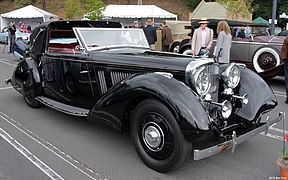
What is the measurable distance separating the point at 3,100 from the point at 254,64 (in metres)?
6.56

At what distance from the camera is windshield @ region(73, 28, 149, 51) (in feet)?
15.3

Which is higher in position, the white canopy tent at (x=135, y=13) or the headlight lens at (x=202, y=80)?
the white canopy tent at (x=135, y=13)

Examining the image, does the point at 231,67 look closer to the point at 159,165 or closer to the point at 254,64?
the point at 159,165

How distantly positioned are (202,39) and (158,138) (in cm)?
575

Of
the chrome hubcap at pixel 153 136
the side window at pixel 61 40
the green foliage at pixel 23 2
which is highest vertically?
the green foliage at pixel 23 2

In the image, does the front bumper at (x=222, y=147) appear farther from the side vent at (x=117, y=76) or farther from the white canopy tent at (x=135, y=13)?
the white canopy tent at (x=135, y=13)

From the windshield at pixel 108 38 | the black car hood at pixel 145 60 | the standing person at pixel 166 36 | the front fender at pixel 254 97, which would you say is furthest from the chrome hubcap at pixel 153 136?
the standing person at pixel 166 36

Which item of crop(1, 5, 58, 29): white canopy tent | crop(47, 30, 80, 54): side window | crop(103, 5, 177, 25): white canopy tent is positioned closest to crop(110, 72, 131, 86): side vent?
crop(47, 30, 80, 54): side window

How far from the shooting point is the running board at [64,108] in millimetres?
4473

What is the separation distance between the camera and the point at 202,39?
27.8 ft

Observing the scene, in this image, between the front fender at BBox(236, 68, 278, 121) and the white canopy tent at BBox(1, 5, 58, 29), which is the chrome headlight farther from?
the white canopy tent at BBox(1, 5, 58, 29)

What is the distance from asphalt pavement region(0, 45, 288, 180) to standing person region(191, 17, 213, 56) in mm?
3960

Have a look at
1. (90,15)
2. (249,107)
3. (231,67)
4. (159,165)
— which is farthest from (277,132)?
(90,15)

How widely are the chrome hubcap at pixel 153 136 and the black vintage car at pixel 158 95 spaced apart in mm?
11
